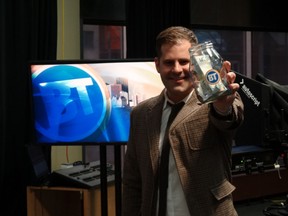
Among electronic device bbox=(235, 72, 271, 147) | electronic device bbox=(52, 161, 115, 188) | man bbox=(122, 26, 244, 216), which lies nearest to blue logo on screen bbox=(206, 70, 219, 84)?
man bbox=(122, 26, 244, 216)

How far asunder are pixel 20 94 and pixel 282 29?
347 centimetres

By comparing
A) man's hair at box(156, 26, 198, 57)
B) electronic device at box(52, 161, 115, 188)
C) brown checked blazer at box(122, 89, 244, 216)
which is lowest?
electronic device at box(52, 161, 115, 188)

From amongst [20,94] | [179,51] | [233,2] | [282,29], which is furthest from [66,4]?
[282,29]

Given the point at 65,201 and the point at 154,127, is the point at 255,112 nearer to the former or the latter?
the point at 154,127

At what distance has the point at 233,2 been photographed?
4.82 metres

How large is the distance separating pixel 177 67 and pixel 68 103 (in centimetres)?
104

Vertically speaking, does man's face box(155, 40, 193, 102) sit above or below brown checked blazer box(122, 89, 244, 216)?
above

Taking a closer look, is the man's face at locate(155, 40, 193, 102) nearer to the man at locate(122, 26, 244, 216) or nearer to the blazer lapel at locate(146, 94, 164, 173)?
the man at locate(122, 26, 244, 216)

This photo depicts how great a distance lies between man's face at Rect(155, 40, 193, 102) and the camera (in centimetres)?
141

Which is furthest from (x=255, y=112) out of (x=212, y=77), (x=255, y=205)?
(x=255, y=205)

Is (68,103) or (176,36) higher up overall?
(176,36)

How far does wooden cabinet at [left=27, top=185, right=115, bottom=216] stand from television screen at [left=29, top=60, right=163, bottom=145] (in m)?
0.51

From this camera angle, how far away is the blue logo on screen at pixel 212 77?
3.89 feet

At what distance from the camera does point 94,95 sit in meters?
2.27
